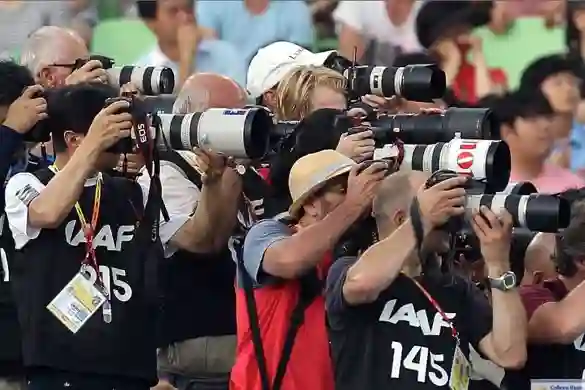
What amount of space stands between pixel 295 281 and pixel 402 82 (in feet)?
2.72

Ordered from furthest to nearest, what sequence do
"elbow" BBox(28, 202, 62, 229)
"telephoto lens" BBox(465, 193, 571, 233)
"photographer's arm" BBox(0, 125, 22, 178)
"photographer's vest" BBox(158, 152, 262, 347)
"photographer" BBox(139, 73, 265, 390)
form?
"photographer's vest" BBox(158, 152, 262, 347) → "photographer" BBox(139, 73, 265, 390) → "photographer's arm" BBox(0, 125, 22, 178) → "elbow" BBox(28, 202, 62, 229) → "telephoto lens" BBox(465, 193, 571, 233)

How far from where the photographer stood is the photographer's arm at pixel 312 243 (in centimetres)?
414

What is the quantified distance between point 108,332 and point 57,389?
232mm

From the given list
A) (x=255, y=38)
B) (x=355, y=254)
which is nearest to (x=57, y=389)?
(x=355, y=254)

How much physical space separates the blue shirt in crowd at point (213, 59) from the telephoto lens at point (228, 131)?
10.9 feet

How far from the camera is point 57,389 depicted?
181 inches

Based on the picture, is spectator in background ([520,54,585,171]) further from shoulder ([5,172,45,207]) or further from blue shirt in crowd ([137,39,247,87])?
shoulder ([5,172,45,207])

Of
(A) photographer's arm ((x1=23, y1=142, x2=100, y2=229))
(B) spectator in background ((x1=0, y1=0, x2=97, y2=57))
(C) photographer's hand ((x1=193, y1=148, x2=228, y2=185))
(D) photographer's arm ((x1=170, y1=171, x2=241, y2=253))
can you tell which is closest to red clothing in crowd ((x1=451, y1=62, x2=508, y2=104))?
(B) spectator in background ((x1=0, y1=0, x2=97, y2=57))

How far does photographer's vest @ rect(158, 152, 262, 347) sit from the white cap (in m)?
0.73

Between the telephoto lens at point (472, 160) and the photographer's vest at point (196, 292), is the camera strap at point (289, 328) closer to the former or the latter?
the telephoto lens at point (472, 160)

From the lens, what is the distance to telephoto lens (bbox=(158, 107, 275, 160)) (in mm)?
4250

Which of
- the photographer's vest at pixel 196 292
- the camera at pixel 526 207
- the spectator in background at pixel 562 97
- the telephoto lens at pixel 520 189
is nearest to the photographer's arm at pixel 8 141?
the photographer's vest at pixel 196 292

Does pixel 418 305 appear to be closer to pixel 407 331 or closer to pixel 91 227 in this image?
pixel 407 331

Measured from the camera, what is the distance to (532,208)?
386 cm
